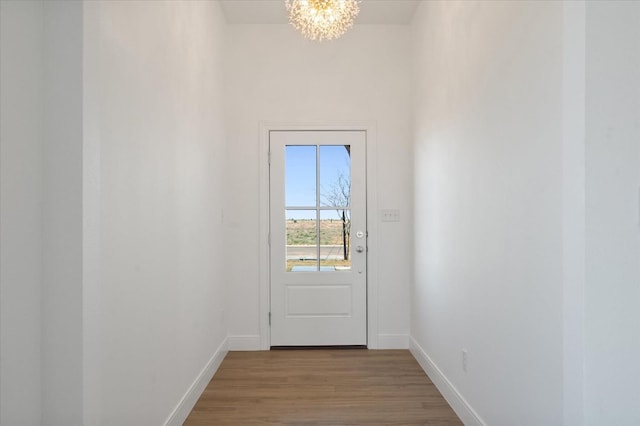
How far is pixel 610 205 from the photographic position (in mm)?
1142

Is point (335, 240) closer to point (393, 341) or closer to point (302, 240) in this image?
point (302, 240)

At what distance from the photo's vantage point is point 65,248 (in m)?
1.21

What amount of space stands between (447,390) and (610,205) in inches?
72.0

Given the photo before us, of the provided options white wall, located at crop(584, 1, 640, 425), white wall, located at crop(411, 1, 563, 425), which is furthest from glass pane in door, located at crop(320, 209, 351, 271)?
white wall, located at crop(584, 1, 640, 425)

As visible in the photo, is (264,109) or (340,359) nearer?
(340,359)

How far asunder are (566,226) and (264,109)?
2888 mm

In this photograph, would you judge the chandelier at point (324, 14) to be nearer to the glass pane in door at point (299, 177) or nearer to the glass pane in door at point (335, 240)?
the glass pane in door at point (299, 177)

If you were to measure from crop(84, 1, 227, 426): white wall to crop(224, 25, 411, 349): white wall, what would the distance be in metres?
0.62

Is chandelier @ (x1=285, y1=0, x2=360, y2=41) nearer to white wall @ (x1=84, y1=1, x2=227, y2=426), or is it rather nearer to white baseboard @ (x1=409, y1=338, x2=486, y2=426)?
white wall @ (x1=84, y1=1, x2=227, y2=426)

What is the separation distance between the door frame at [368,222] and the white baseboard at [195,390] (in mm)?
526

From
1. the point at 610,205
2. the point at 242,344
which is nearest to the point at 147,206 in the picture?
the point at 610,205

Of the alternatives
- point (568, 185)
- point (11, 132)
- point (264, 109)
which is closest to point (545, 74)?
point (568, 185)

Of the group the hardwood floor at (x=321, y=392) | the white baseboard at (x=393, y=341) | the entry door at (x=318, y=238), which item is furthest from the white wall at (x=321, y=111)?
the hardwood floor at (x=321, y=392)

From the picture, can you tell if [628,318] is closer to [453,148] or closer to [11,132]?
[453,148]
